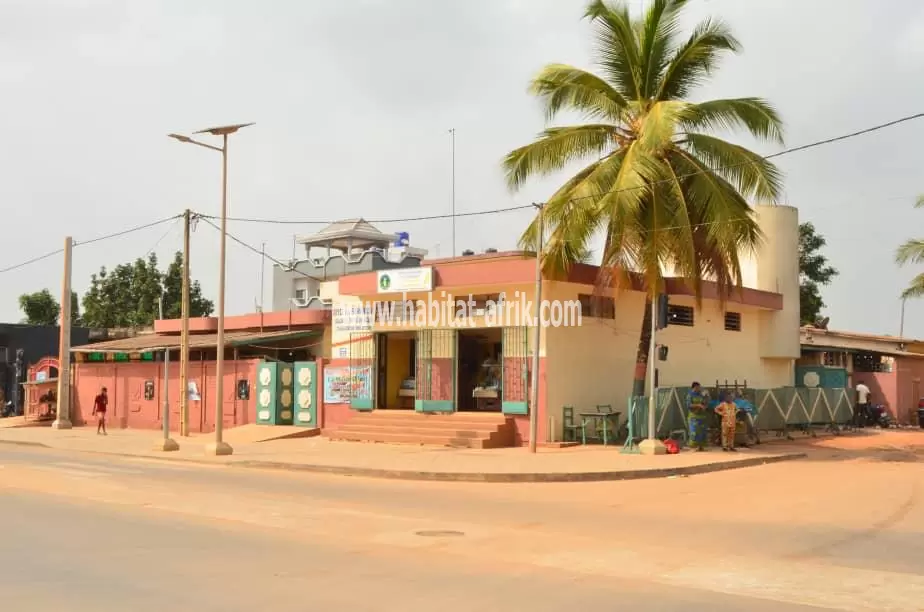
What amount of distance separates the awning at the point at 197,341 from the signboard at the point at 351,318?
278cm

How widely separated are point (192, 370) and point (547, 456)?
1636 cm

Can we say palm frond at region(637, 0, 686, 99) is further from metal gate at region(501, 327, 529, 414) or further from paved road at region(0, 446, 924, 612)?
paved road at region(0, 446, 924, 612)

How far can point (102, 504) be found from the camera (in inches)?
523

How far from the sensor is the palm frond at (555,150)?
22.7m

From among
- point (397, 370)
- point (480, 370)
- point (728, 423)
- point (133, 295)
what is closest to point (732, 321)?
point (728, 423)

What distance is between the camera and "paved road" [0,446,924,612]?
7.60m

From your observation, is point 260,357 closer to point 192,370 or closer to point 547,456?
point 192,370

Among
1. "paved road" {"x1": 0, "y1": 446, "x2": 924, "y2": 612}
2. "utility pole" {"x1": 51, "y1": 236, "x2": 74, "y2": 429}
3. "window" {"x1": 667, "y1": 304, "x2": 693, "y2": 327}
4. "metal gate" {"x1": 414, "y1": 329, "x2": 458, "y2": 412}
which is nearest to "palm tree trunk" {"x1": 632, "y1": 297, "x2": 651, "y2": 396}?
"window" {"x1": 667, "y1": 304, "x2": 693, "y2": 327}

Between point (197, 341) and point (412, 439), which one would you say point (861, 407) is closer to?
point (412, 439)

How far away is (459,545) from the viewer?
10.1 meters

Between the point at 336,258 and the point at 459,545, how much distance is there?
4721cm

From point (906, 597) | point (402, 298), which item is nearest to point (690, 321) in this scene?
point (402, 298)

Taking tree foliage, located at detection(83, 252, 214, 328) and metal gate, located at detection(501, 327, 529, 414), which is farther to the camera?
tree foliage, located at detection(83, 252, 214, 328)

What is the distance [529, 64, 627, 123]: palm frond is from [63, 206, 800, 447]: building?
402 centimetres
